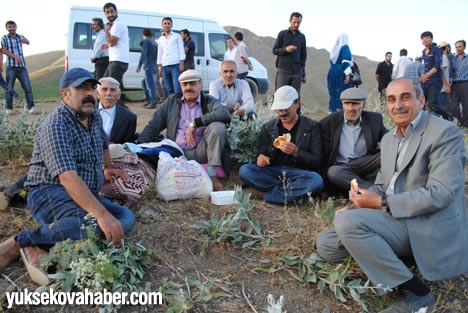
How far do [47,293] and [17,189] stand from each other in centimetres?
149

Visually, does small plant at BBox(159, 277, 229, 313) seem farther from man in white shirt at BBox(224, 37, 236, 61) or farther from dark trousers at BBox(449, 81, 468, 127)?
dark trousers at BBox(449, 81, 468, 127)

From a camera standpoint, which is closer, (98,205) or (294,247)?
(98,205)

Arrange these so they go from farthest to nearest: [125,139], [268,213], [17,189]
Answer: [125,139]
[268,213]
[17,189]

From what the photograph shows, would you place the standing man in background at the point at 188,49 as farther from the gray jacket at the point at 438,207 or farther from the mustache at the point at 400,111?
the gray jacket at the point at 438,207

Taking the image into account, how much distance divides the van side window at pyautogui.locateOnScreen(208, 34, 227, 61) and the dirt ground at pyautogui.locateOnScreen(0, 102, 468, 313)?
28.5 feet

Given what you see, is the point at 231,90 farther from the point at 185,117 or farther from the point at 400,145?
the point at 400,145

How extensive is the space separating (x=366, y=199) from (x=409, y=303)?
0.68 metres

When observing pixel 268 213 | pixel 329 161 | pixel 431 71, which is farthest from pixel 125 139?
pixel 431 71

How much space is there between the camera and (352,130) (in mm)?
4441

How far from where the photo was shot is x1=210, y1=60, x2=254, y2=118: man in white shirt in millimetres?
5547

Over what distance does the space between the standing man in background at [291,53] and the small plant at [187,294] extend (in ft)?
16.6

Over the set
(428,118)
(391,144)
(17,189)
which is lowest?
(17,189)

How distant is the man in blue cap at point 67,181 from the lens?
107 inches

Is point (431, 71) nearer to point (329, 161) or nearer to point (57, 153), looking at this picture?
point (329, 161)
